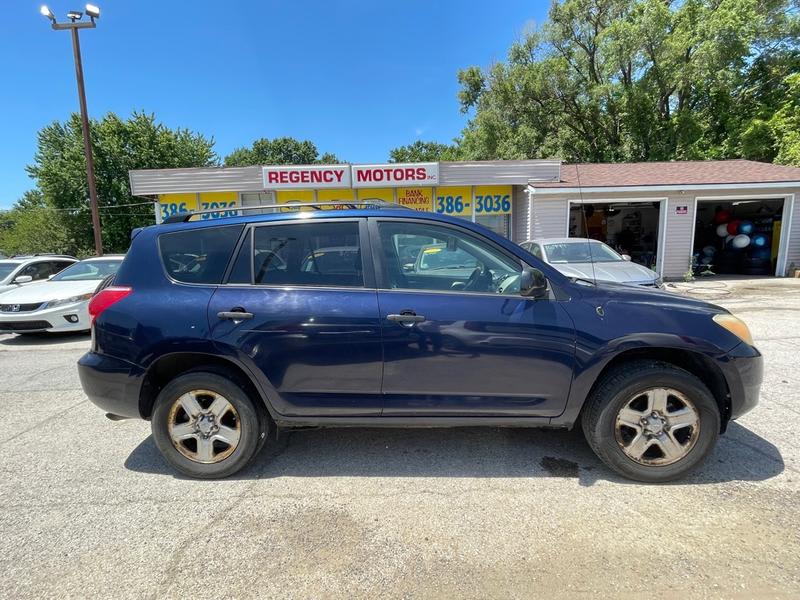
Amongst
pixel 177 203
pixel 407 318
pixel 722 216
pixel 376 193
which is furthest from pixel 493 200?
pixel 407 318

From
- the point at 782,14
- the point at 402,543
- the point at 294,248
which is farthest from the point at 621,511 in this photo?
the point at 782,14

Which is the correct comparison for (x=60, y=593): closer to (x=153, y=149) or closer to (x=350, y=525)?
(x=350, y=525)

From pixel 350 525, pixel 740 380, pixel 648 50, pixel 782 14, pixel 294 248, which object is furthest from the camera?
pixel 648 50

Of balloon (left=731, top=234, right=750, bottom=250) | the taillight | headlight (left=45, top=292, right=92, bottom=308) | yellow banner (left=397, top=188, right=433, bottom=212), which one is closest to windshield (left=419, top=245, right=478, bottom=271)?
the taillight

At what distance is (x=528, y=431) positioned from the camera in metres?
3.50

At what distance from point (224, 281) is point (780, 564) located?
348 cm

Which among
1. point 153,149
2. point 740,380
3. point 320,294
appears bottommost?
point 740,380

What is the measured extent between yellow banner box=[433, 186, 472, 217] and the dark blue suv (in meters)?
11.8

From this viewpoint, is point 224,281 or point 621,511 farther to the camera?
point 224,281

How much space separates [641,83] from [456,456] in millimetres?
25672

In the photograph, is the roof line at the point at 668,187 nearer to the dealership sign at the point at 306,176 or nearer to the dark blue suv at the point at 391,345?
the dealership sign at the point at 306,176

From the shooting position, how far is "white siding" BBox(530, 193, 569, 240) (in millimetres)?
13148

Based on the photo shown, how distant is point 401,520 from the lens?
Result: 245cm

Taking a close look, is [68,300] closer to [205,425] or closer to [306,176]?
[205,425]
